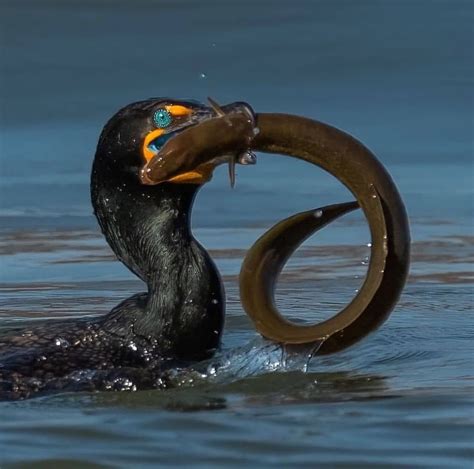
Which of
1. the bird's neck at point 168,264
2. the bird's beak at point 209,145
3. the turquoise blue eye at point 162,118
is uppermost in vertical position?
the turquoise blue eye at point 162,118

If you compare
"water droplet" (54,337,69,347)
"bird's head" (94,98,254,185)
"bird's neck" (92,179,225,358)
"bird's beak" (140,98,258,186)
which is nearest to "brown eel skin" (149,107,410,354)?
"bird's beak" (140,98,258,186)

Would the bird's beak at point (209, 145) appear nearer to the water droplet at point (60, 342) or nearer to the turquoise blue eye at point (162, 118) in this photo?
the turquoise blue eye at point (162, 118)

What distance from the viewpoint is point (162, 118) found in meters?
8.22

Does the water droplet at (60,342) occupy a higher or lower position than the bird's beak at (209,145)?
lower

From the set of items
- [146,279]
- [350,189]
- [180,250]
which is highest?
[350,189]

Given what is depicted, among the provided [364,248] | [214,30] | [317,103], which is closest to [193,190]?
[364,248]

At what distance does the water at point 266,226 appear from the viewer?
7.38 metres

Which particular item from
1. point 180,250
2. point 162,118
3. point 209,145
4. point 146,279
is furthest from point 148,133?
point 146,279

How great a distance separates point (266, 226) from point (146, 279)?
3.54m

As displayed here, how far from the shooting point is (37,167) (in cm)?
1350

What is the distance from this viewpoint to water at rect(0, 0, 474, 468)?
7.38m

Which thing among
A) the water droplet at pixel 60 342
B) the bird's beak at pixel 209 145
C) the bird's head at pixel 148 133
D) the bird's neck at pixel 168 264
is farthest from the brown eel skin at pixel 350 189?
the water droplet at pixel 60 342

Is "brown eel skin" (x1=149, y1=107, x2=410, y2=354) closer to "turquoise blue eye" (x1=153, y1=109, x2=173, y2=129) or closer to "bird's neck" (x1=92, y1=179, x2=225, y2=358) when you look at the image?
"turquoise blue eye" (x1=153, y1=109, x2=173, y2=129)

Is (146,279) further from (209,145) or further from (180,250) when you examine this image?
(209,145)
